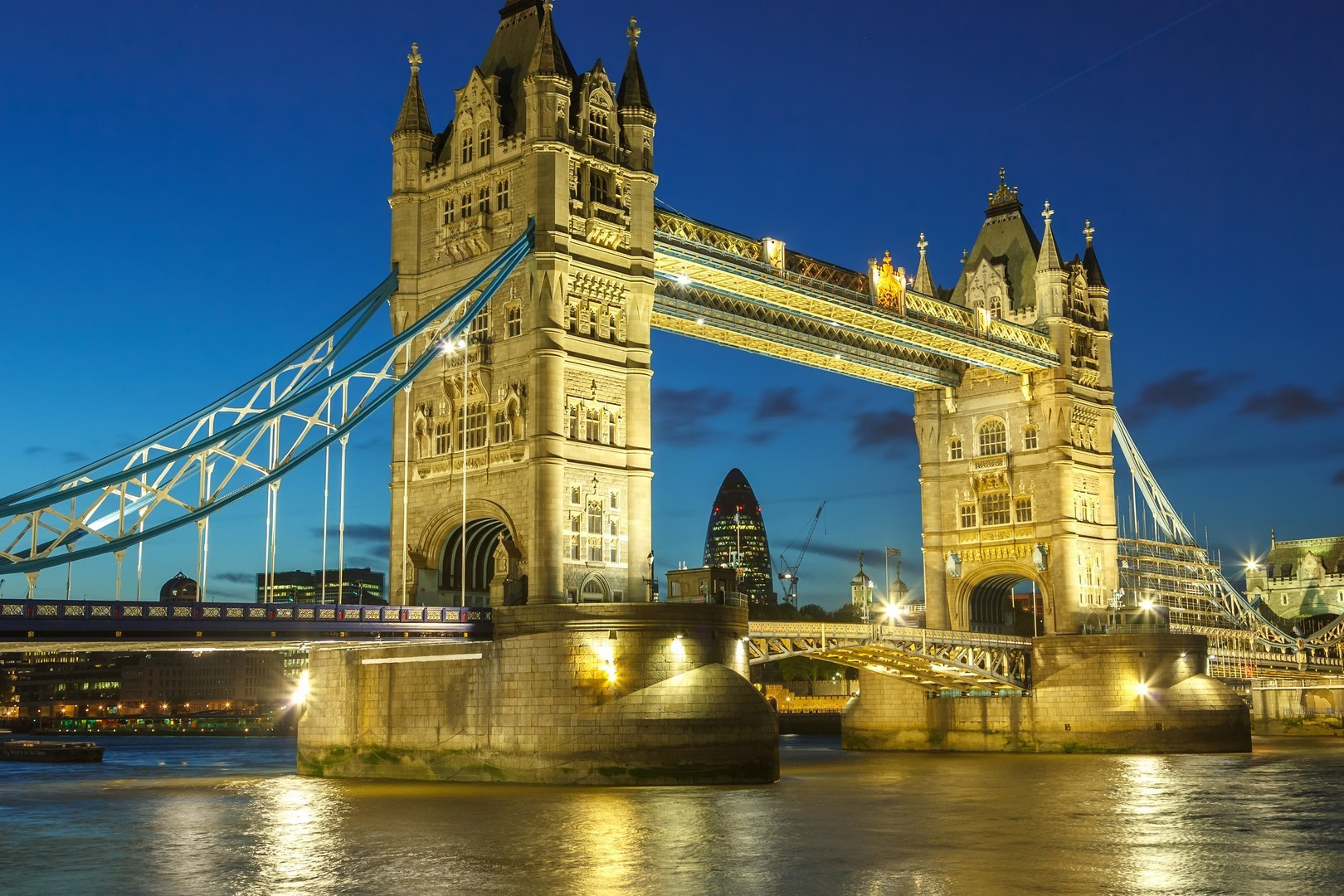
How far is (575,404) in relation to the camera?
55.6 meters

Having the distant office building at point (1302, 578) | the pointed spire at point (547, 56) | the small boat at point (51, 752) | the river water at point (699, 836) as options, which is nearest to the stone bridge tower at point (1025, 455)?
the river water at point (699, 836)

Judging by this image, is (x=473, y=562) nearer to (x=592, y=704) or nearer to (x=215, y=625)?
(x=592, y=704)

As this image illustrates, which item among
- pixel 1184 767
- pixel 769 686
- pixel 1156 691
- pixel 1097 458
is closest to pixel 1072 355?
pixel 1097 458

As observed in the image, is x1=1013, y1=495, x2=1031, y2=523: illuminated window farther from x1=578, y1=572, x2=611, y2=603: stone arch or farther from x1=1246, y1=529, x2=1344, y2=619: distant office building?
x1=1246, y1=529, x2=1344, y2=619: distant office building

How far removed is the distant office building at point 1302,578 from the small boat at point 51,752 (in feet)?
382

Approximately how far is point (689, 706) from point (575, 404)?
12.4 metres

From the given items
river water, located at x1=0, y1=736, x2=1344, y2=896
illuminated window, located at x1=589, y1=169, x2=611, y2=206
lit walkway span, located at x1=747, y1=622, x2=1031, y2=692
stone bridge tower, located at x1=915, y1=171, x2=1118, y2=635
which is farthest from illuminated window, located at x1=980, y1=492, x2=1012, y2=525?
illuminated window, located at x1=589, y1=169, x2=611, y2=206

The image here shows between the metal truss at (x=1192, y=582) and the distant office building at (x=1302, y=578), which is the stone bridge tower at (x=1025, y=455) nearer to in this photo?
the metal truss at (x=1192, y=582)

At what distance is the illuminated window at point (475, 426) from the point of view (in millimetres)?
57125

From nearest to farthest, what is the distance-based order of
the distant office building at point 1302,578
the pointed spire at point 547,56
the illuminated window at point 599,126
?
the pointed spire at point 547,56, the illuminated window at point 599,126, the distant office building at point 1302,578

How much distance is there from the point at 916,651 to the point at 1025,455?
596 inches

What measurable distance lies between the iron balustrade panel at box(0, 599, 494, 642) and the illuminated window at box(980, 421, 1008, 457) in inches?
1628

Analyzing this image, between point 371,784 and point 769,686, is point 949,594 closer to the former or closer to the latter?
point 371,784

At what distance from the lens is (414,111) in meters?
60.7
